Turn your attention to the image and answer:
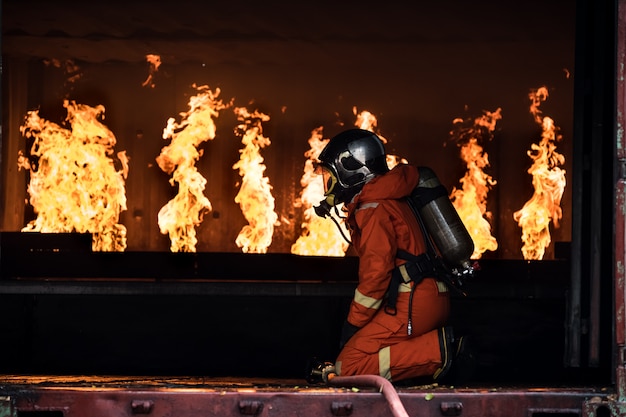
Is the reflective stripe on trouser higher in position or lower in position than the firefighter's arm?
lower

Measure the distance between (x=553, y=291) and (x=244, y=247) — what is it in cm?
584

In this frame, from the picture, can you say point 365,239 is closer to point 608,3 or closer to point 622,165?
point 622,165

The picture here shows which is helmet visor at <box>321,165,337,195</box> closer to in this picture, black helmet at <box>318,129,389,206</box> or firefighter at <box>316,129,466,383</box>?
black helmet at <box>318,129,389,206</box>

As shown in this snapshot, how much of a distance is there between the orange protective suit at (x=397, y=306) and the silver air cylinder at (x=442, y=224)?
8 centimetres

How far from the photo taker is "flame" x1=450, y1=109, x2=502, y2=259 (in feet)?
42.1

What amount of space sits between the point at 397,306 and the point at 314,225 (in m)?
7.56

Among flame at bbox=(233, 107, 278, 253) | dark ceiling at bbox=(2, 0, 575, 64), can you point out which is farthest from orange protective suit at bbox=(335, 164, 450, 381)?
flame at bbox=(233, 107, 278, 253)

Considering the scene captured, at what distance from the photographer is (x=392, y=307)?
5.29 metres

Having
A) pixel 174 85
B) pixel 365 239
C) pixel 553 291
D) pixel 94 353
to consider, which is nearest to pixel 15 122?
pixel 174 85

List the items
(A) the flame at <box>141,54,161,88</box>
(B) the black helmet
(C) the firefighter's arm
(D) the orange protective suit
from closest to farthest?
(C) the firefighter's arm
(D) the orange protective suit
(B) the black helmet
(A) the flame at <box>141,54,161,88</box>

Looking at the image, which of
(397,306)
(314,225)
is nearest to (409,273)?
(397,306)

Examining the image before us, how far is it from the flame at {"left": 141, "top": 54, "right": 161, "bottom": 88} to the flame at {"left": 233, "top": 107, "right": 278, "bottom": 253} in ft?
4.70

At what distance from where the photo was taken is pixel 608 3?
5.73m

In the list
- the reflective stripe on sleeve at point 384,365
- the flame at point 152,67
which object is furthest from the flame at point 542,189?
the reflective stripe on sleeve at point 384,365
